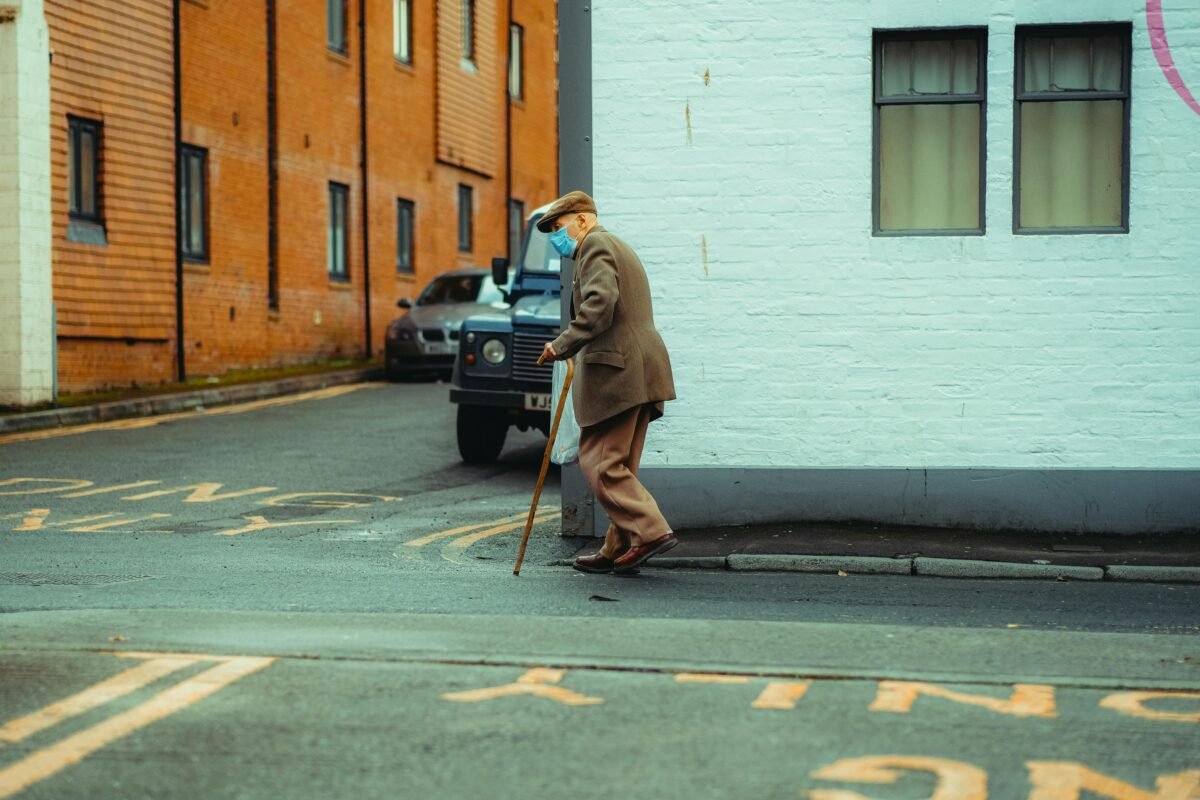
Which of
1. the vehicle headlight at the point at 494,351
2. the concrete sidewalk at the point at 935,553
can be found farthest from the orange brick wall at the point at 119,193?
the concrete sidewalk at the point at 935,553

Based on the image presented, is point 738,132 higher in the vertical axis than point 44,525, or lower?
higher

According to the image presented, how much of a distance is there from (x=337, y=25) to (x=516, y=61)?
10134mm

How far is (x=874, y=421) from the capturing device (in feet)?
34.2

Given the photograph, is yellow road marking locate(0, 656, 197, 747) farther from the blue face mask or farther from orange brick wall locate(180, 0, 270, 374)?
orange brick wall locate(180, 0, 270, 374)

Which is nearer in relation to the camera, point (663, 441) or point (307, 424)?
point (663, 441)

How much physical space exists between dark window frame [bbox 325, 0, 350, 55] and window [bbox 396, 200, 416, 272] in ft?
11.1

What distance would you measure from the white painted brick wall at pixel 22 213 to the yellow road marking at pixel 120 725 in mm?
13692

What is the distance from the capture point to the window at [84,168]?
812 inches

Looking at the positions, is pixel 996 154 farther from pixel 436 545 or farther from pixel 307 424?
pixel 307 424

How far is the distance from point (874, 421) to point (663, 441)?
130cm

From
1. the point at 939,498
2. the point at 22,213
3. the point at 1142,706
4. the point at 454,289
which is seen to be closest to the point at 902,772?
the point at 1142,706

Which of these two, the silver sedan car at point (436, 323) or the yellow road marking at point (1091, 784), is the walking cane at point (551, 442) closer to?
the yellow road marking at point (1091, 784)

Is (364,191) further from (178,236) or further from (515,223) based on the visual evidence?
(515,223)

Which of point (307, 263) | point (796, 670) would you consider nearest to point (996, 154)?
point (796, 670)
